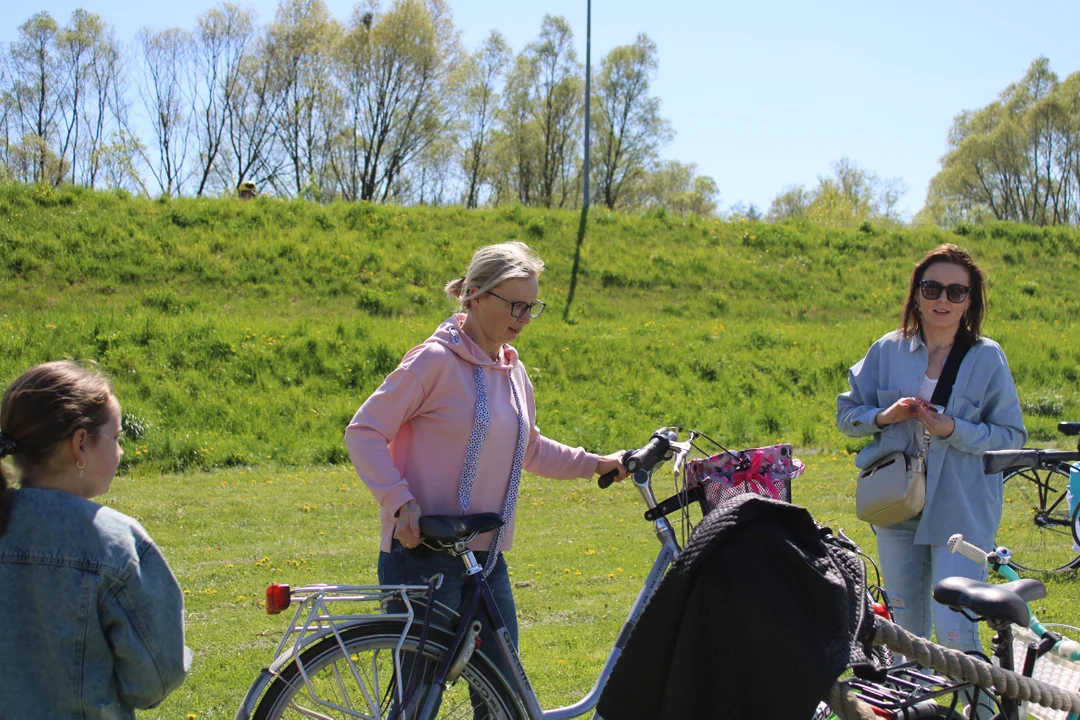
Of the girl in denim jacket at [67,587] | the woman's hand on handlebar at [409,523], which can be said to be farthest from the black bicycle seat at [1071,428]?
the girl in denim jacket at [67,587]

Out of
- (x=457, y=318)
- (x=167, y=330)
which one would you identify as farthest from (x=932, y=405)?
(x=167, y=330)

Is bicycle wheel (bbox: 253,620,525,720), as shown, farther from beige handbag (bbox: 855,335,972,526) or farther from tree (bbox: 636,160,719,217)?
tree (bbox: 636,160,719,217)

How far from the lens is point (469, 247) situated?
22.8m

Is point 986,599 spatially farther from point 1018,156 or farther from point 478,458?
point 1018,156

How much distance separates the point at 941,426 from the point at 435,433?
2.15 metres

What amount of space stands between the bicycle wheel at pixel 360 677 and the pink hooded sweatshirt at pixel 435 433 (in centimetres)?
36

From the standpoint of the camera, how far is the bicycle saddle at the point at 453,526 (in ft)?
10.4

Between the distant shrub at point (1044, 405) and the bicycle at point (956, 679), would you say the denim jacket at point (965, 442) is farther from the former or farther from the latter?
the distant shrub at point (1044, 405)

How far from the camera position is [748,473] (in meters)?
3.46

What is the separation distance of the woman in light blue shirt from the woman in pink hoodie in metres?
1.76

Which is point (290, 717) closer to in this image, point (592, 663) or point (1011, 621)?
point (1011, 621)

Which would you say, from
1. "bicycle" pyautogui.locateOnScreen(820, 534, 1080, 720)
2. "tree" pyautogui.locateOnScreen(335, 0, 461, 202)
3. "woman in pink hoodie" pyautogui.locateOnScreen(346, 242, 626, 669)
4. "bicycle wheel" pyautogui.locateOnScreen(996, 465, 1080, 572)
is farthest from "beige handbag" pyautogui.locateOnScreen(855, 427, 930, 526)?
"tree" pyautogui.locateOnScreen(335, 0, 461, 202)

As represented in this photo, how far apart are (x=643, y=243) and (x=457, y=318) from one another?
857 inches

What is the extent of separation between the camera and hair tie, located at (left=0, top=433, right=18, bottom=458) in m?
2.32
